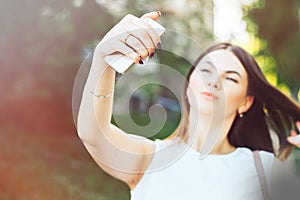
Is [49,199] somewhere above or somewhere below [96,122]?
below

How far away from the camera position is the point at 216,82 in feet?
6.65

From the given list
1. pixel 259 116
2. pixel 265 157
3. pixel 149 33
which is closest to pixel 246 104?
pixel 259 116

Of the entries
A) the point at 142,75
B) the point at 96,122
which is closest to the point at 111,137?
the point at 96,122

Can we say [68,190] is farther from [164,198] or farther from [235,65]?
[235,65]

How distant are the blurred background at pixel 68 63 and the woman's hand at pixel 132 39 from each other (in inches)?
1.4

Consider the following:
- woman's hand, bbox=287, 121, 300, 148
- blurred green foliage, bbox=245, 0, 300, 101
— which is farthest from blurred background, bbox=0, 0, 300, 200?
woman's hand, bbox=287, 121, 300, 148

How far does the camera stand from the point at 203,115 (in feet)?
6.70

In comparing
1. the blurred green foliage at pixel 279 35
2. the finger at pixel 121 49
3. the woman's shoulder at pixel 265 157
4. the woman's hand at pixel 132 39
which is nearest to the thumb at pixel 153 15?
the woman's hand at pixel 132 39

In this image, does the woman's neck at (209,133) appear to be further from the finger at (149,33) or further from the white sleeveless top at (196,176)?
the finger at (149,33)

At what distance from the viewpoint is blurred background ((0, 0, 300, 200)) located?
2.03m

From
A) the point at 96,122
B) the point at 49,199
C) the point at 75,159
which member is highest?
the point at 96,122

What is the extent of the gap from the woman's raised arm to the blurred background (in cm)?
3

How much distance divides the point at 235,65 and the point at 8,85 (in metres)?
0.70

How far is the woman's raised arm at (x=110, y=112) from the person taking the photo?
1957mm
